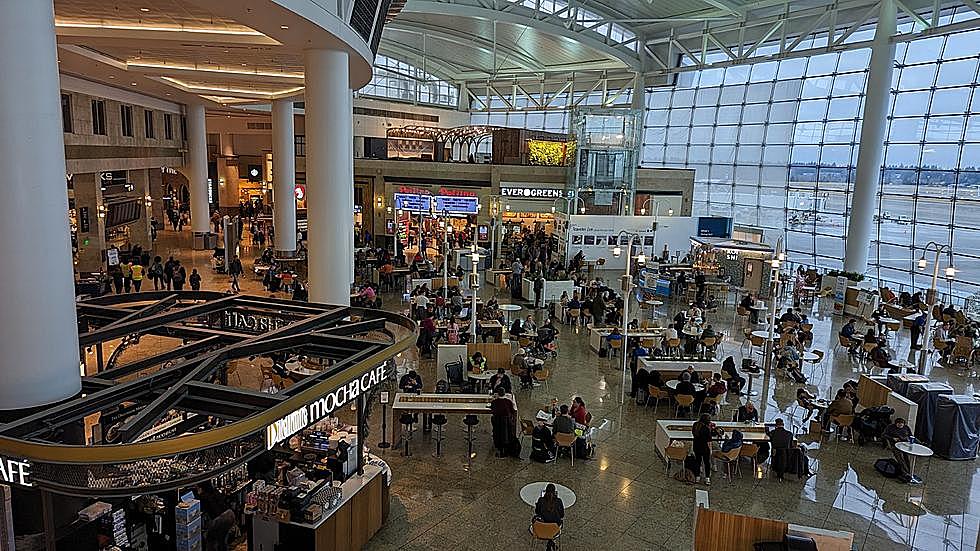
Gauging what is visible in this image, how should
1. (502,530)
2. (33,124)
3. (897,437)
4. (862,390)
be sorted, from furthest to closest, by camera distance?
1. (862,390)
2. (897,437)
3. (502,530)
4. (33,124)

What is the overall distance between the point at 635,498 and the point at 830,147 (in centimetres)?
2277

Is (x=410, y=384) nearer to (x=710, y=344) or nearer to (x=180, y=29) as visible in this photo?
(x=710, y=344)

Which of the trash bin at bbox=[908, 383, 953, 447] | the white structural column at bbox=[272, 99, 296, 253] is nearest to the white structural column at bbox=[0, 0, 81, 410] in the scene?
the trash bin at bbox=[908, 383, 953, 447]

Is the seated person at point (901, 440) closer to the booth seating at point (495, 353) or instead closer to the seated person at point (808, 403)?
→ the seated person at point (808, 403)

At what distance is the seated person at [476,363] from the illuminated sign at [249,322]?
4.28 metres

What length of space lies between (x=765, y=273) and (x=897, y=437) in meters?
13.7

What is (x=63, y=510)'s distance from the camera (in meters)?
6.39

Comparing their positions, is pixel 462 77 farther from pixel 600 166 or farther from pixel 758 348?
pixel 758 348

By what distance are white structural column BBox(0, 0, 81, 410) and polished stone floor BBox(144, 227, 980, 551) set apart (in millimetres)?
3782

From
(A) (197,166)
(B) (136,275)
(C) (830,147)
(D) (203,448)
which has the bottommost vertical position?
(B) (136,275)

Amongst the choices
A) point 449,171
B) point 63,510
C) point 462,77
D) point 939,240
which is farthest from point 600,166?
point 63,510

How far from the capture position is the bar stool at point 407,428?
994 centimetres

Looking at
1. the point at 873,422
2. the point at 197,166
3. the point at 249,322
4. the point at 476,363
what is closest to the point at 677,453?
the point at 873,422

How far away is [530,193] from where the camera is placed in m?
31.7
